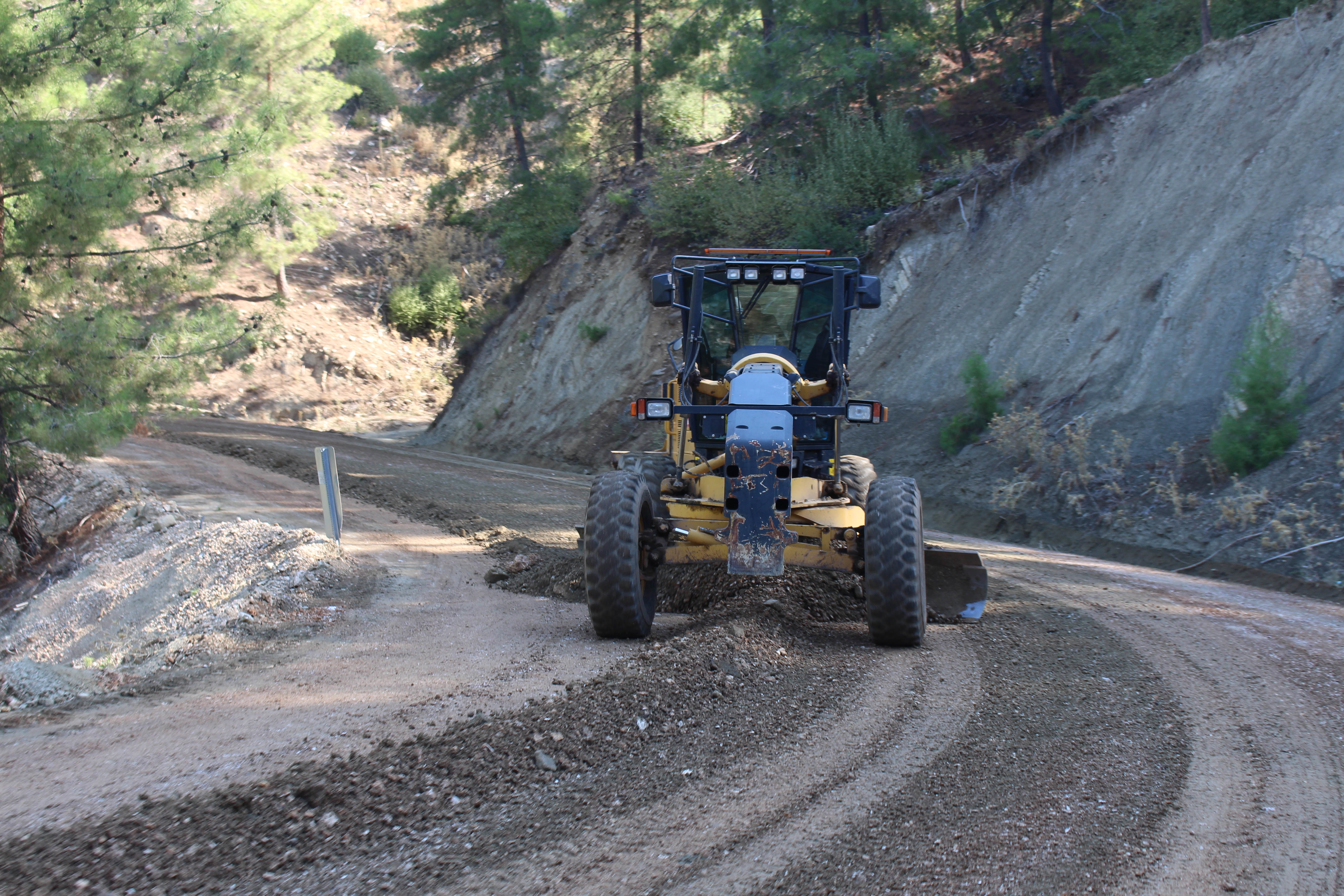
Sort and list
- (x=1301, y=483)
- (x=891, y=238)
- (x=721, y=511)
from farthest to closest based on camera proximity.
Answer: (x=891, y=238), (x=1301, y=483), (x=721, y=511)

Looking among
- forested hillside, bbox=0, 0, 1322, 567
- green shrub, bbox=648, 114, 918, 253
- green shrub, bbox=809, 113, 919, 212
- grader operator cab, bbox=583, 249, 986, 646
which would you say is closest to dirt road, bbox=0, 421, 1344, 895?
grader operator cab, bbox=583, 249, 986, 646

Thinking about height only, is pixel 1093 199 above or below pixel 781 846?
above

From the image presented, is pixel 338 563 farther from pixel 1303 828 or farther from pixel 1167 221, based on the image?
pixel 1167 221

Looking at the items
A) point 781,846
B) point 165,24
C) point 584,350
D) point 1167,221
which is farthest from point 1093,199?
point 781,846

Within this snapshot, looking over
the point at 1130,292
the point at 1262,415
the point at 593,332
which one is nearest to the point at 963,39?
the point at 1130,292

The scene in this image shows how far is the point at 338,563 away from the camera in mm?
9023

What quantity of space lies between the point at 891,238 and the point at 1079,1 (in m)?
7.73

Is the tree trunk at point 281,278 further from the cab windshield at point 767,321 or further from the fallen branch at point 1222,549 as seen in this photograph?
the fallen branch at point 1222,549

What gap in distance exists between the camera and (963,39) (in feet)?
70.6

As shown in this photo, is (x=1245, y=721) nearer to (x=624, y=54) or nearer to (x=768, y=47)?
(x=768, y=47)

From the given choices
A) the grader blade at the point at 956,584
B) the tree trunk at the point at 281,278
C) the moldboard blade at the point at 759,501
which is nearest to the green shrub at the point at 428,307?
the tree trunk at the point at 281,278

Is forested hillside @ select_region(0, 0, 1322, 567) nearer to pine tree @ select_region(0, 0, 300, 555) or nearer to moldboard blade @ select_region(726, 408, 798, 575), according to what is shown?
pine tree @ select_region(0, 0, 300, 555)

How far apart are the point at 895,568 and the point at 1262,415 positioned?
7371 mm

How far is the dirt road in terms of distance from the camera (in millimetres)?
3359
